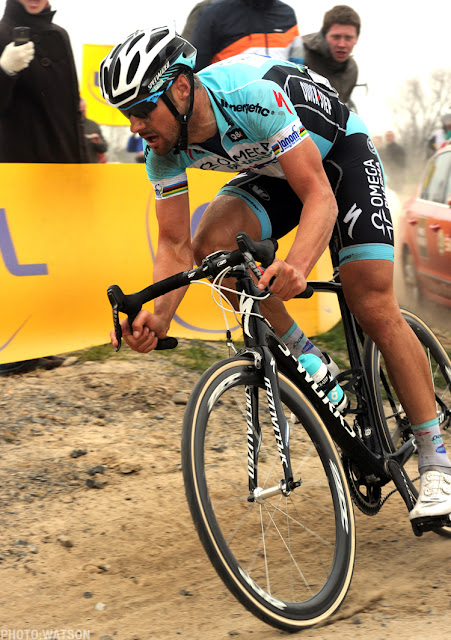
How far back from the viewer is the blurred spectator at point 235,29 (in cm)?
596

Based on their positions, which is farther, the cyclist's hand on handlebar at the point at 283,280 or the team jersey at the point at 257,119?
the team jersey at the point at 257,119

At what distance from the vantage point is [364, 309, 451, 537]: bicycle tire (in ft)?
12.3

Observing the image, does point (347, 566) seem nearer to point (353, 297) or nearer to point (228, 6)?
point (353, 297)

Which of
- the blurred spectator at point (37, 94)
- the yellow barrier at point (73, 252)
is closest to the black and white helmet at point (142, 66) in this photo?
the blurred spectator at point (37, 94)

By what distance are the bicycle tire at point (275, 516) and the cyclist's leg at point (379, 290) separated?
1.65ft

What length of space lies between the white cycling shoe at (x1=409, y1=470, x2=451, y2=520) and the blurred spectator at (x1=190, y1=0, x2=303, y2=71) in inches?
143

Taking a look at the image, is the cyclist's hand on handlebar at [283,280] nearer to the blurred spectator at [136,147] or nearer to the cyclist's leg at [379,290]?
the cyclist's leg at [379,290]

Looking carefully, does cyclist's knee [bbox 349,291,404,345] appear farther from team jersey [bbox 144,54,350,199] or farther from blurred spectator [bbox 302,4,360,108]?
blurred spectator [bbox 302,4,360,108]

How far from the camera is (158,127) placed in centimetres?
296

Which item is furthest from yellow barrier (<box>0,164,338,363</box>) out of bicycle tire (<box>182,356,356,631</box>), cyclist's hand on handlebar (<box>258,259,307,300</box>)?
cyclist's hand on handlebar (<box>258,259,307,300</box>)

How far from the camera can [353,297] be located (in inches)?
137

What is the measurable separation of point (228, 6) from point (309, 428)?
160 inches

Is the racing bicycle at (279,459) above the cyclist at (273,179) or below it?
below

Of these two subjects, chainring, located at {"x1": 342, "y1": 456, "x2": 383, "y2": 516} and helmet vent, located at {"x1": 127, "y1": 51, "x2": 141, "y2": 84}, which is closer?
helmet vent, located at {"x1": 127, "y1": 51, "x2": 141, "y2": 84}
